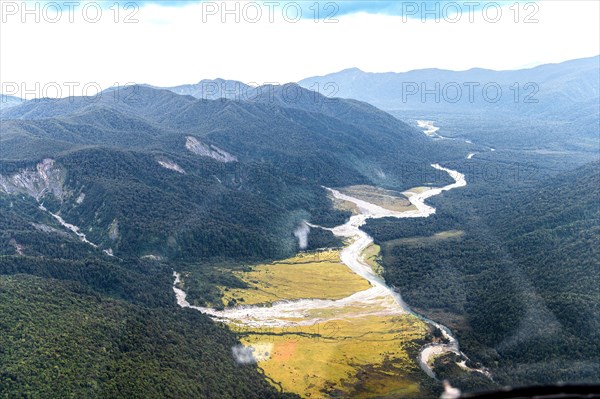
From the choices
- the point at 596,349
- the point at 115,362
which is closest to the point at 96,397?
the point at 115,362

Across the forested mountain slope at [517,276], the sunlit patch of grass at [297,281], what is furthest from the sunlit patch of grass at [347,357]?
the sunlit patch of grass at [297,281]

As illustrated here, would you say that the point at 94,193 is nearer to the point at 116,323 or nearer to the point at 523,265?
the point at 116,323

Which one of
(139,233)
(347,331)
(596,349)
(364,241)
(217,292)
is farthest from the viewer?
(364,241)

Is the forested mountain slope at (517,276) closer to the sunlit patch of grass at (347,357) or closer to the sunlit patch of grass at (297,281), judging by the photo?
the sunlit patch of grass at (347,357)

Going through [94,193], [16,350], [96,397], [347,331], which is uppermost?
[94,193]

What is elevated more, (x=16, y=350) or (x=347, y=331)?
(x=16, y=350)

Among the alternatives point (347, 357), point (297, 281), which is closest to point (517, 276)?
point (347, 357)
